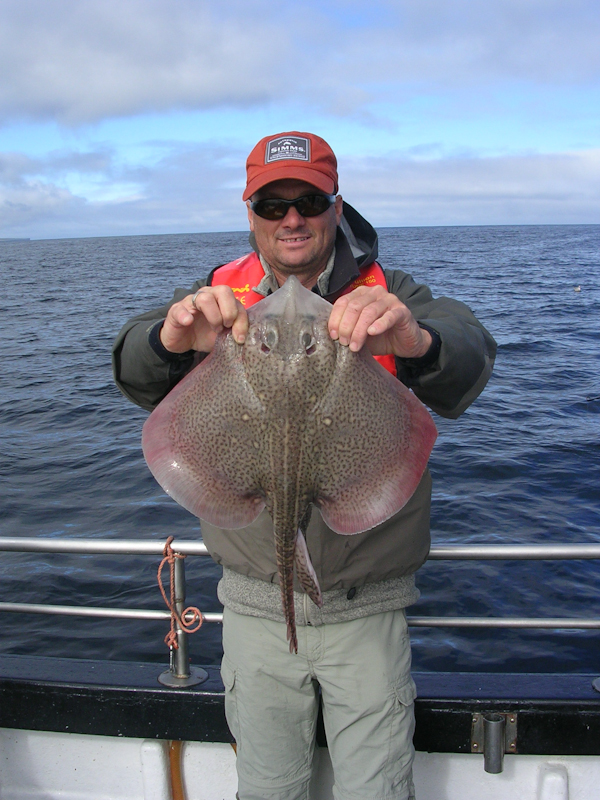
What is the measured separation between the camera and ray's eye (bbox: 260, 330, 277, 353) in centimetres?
224

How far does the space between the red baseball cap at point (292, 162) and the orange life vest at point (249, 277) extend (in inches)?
14.3

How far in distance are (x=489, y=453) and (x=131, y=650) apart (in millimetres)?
6870

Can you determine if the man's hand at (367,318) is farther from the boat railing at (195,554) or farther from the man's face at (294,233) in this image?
the boat railing at (195,554)

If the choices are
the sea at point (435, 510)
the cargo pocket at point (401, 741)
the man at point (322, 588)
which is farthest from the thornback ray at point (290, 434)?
the sea at point (435, 510)

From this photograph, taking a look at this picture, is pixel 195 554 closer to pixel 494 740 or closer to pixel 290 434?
pixel 290 434

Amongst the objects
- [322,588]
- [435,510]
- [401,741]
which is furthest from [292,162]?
[435,510]

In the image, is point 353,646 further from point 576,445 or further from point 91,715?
point 576,445

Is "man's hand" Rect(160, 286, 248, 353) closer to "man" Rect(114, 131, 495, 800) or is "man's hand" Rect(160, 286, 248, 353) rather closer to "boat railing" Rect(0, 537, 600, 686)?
"man" Rect(114, 131, 495, 800)

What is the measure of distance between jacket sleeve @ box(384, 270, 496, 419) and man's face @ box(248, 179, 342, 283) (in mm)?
529

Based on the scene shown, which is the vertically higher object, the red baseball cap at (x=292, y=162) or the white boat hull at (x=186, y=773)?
the red baseball cap at (x=292, y=162)

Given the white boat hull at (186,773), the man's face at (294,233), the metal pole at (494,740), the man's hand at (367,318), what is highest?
the man's face at (294,233)

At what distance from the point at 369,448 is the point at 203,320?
807mm

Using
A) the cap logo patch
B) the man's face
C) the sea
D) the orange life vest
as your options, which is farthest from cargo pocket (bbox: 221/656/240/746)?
the sea

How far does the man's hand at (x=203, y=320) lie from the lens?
88.7 inches
